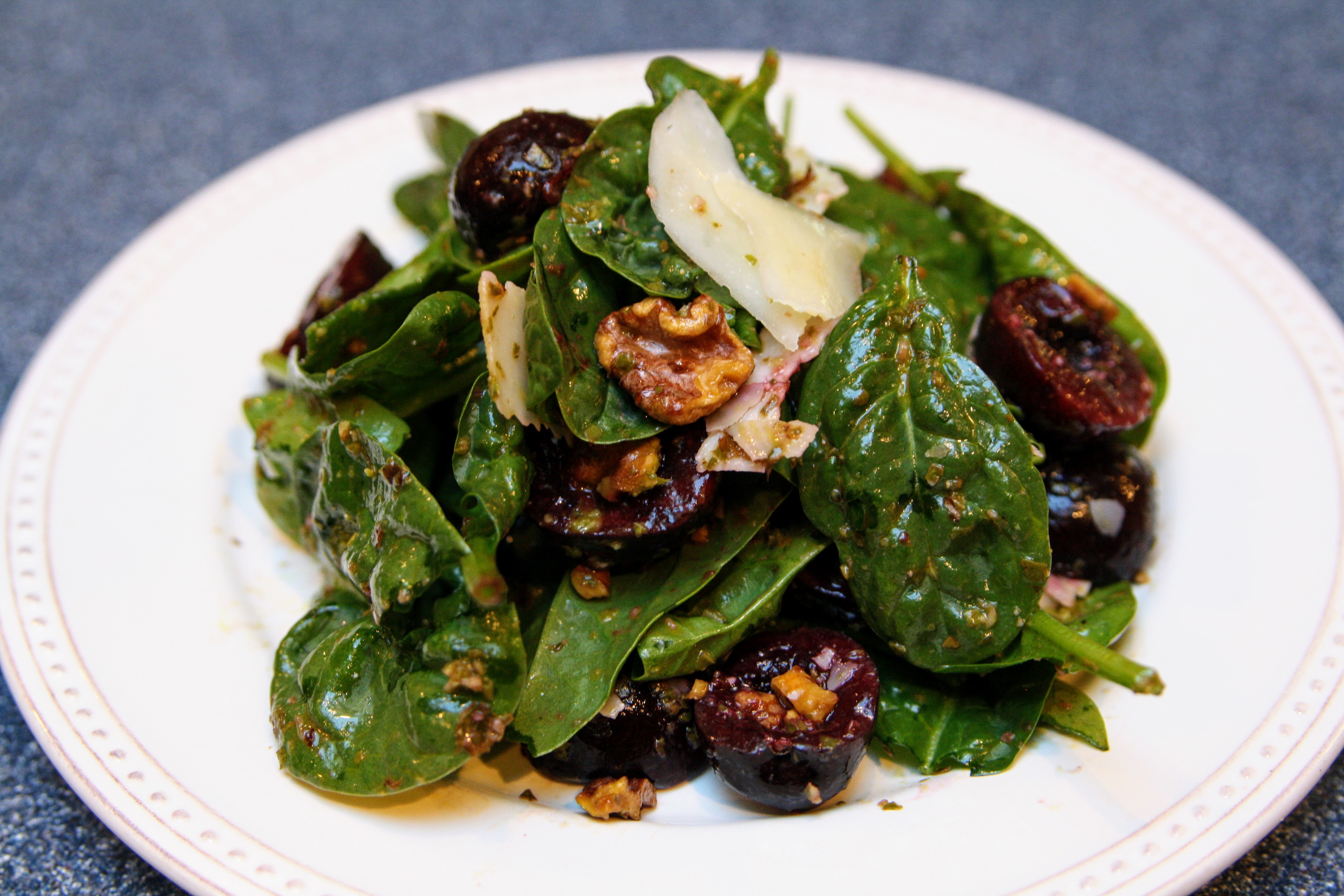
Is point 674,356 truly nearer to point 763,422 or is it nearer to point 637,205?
point 763,422

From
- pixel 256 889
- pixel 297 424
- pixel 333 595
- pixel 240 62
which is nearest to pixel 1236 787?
pixel 256 889

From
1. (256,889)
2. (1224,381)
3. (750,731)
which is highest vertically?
(1224,381)

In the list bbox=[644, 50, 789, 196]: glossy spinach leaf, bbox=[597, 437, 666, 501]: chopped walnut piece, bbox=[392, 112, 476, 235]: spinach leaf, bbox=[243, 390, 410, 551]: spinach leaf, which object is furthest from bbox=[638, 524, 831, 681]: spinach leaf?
bbox=[392, 112, 476, 235]: spinach leaf

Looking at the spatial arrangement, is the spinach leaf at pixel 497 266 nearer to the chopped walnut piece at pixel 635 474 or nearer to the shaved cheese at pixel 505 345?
the shaved cheese at pixel 505 345

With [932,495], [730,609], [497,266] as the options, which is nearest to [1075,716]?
[932,495]

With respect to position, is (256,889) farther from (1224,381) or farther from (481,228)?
(1224,381)

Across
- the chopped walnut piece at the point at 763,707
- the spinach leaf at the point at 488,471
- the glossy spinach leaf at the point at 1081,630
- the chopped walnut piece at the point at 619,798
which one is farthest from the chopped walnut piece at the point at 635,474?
the glossy spinach leaf at the point at 1081,630
